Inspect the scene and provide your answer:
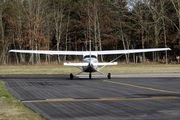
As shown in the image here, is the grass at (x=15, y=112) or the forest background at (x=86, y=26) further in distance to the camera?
the forest background at (x=86, y=26)

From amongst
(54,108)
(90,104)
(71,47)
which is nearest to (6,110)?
(54,108)

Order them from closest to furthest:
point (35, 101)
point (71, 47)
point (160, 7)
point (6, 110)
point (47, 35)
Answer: point (6, 110), point (35, 101), point (160, 7), point (47, 35), point (71, 47)

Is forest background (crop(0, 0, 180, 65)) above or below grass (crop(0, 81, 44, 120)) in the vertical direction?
above

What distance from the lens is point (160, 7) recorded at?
1811 inches

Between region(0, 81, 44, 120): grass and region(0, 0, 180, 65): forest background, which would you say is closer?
region(0, 81, 44, 120): grass

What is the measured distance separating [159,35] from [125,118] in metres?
42.6

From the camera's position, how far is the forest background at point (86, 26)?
44969mm

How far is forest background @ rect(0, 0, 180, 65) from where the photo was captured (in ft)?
148

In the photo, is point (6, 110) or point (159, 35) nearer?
point (6, 110)

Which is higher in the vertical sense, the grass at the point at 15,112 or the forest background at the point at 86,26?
the forest background at the point at 86,26

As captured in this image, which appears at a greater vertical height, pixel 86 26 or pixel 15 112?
pixel 86 26

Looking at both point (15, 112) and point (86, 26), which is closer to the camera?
point (15, 112)

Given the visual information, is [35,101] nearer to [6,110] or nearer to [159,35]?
[6,110]

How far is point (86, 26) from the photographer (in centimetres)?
5031
